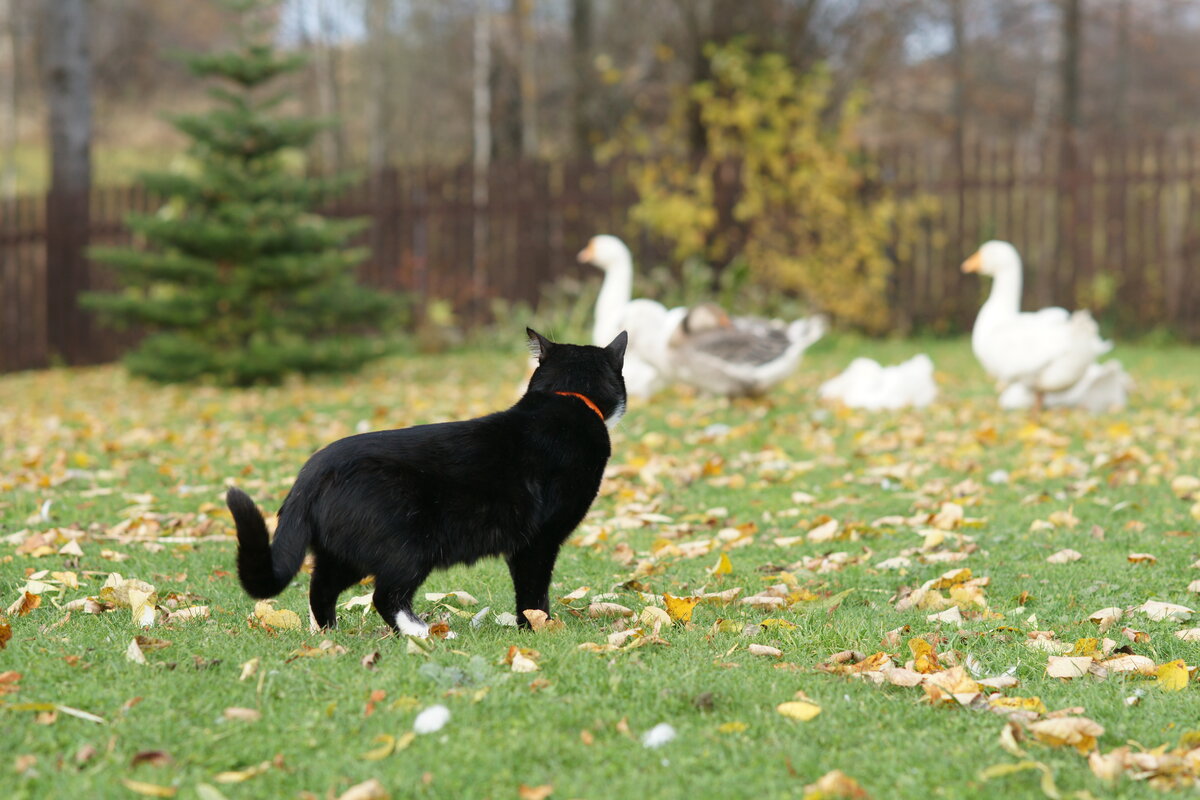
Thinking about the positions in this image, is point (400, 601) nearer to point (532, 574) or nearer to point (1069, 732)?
point (532, 574)

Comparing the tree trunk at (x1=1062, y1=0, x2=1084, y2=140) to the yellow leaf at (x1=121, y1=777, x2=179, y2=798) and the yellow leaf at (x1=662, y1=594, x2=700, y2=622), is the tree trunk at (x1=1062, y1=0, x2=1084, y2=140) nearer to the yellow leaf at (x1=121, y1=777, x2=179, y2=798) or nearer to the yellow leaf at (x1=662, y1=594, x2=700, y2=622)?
the yellow leaf at (x1=662, y1=594, x2=700, y2=622)

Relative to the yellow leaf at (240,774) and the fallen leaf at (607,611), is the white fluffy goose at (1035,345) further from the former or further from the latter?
the yellow leaf at (240,774)

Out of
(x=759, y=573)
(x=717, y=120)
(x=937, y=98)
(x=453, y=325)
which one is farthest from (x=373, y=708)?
(x=937, y=98)

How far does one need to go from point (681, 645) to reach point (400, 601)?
0.79 m

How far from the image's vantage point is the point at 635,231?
1426 cm

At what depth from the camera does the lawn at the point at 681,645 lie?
236 centimetres

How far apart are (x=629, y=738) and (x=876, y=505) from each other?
309 centimetres

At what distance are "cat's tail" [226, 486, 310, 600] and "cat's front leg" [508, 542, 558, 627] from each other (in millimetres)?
633

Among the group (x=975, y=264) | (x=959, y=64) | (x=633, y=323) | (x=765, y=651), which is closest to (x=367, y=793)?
(x=765, y=651)

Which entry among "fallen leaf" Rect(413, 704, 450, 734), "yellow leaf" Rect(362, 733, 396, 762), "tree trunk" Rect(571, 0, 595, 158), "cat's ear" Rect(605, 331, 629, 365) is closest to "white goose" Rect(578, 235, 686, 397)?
"cat's ear" Rect(605, 331, 629, 365)

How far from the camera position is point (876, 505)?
17.4ft

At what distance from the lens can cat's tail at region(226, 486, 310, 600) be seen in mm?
2895

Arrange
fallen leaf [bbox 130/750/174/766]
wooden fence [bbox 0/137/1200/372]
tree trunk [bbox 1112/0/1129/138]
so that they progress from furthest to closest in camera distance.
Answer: tree trunk [bbox 1112/0/1129/138], wooden fence [bbox 0/137/1200/372], fallen leaf [bbox 130/750/174/766]

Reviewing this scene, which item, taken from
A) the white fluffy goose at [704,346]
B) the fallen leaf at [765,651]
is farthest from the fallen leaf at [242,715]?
the white fluffy goose at [704,346]
